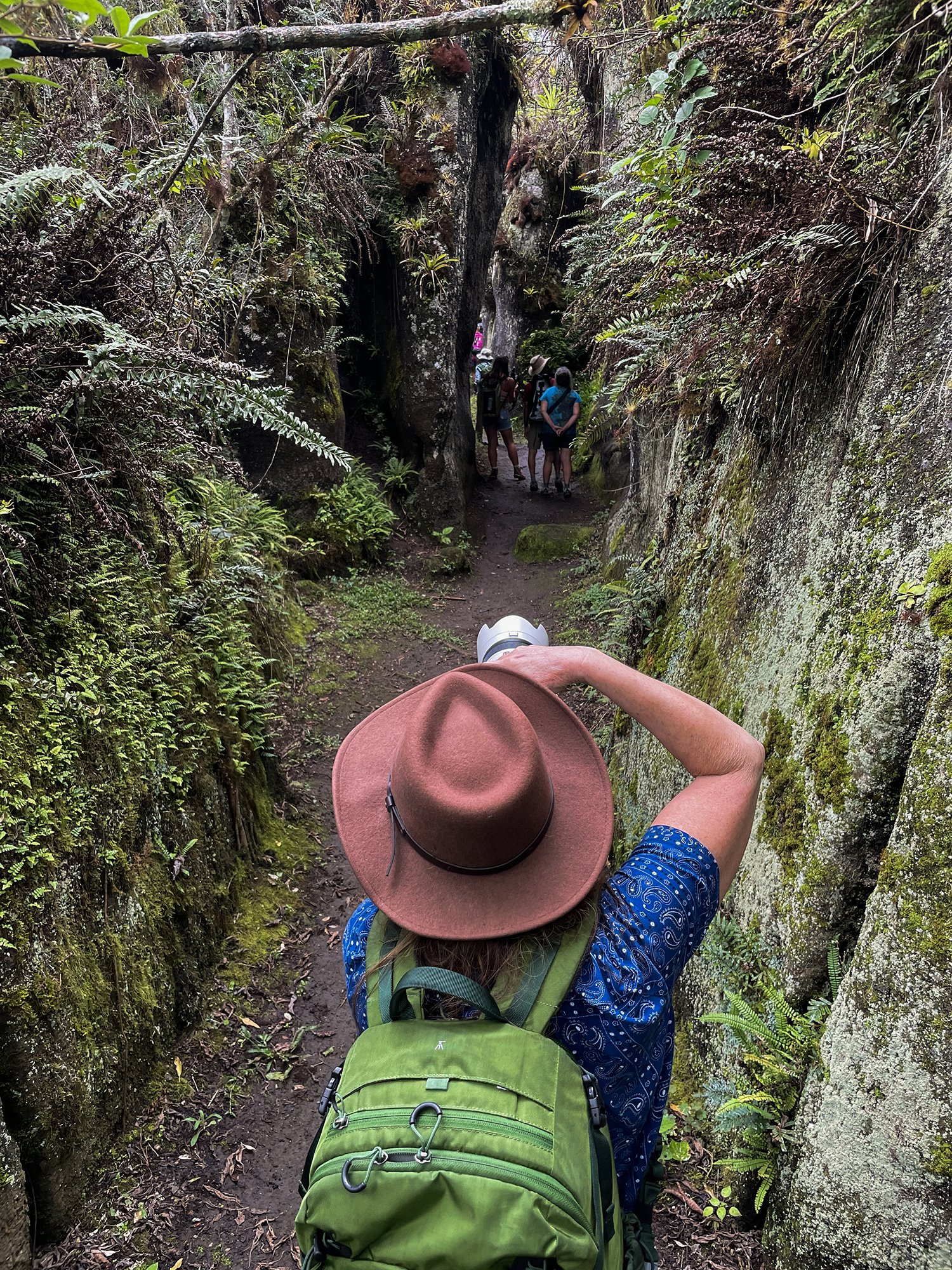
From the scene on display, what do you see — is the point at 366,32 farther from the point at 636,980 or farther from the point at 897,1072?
the point at 897,1072

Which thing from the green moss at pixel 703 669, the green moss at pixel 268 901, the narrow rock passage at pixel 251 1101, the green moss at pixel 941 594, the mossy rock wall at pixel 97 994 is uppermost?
the green moss at pixel 941 594

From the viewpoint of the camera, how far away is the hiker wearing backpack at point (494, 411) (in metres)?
13.9

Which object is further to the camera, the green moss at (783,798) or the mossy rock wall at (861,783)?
the green moss at (783,798)

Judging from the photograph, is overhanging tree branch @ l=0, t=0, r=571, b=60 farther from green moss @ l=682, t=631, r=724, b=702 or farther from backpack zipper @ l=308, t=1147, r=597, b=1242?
green moss @ l=682, t=631, r=724, b=702

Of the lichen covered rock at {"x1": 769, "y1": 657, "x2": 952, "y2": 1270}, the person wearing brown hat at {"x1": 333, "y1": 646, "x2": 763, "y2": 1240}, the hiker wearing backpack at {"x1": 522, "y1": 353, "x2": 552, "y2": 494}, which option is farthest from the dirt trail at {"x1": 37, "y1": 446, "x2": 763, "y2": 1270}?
the hiker wearing backpack at {"x1": 522, "y1": 353, "x2": 552, "y2": 494}

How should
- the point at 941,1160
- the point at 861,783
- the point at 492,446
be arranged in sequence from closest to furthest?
the point at 941,1160 < the point at 861,783 < the point at 492,446

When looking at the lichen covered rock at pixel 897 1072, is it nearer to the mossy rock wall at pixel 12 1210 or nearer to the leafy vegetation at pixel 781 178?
the leafy vegetation at pixel 781 178

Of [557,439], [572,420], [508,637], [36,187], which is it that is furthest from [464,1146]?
[557,439]

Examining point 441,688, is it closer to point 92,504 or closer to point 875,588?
point 875,588

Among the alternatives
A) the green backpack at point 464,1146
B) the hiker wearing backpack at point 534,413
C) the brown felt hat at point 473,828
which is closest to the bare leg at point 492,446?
the hiker wearing backpack at point 534,413

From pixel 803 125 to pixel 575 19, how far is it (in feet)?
4.00

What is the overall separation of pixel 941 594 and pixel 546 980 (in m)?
1.77

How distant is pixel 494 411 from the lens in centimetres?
1414

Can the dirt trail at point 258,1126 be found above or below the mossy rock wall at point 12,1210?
below
